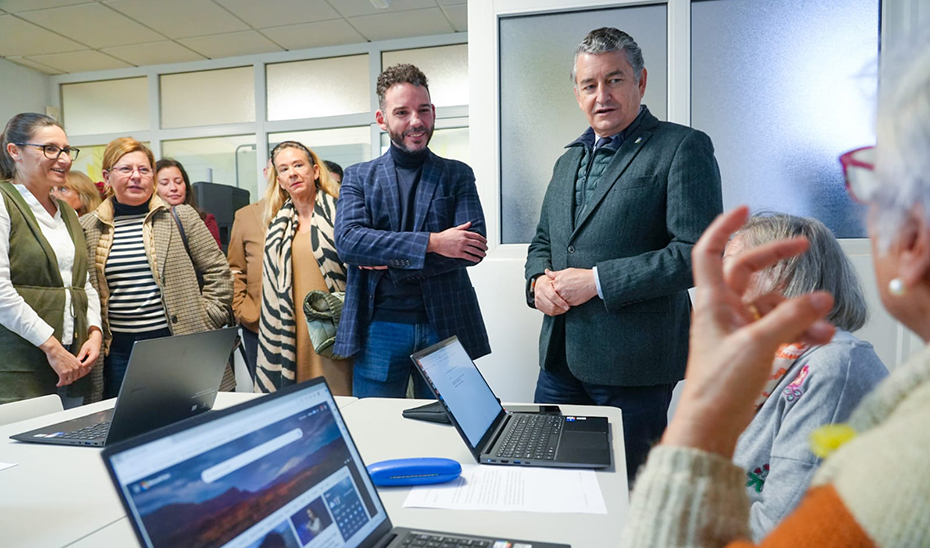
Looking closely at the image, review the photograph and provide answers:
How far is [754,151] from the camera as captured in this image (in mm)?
2717

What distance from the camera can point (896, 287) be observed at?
18.1 inches

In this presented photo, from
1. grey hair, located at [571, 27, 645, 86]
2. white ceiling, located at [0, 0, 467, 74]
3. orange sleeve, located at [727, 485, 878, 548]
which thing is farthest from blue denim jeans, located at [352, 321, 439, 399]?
white ceiling, located at [0, 0, 467, 74]

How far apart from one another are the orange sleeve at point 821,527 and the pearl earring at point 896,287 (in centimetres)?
16

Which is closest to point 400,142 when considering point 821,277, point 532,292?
point 532,292

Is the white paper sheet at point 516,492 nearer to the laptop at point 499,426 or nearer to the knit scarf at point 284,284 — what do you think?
the laptop at point 499,426

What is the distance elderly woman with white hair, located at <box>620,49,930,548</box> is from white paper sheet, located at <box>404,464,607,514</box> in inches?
19.0

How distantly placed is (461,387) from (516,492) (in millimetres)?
319

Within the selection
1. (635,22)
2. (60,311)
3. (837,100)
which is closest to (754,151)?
(837,100)

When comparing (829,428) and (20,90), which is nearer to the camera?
(829,428)

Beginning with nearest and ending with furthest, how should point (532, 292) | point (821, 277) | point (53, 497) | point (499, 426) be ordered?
point (53, 497), point (821, 277), point (499, 426), point (532, 292)

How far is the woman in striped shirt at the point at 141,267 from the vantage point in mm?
2557

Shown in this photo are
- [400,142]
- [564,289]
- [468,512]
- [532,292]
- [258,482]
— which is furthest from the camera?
[400,142]

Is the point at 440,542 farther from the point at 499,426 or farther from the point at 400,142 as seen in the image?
the point at 400,142

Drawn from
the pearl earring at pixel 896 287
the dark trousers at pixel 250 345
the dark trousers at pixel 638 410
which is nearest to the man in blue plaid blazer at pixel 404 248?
the dark trousers at pixel 638 410
